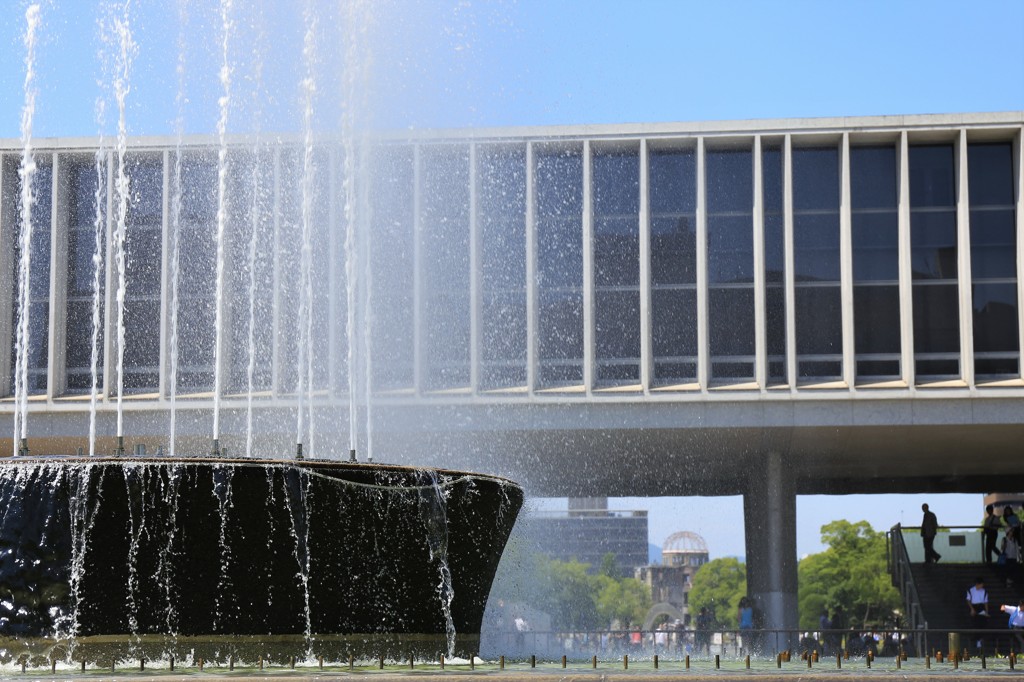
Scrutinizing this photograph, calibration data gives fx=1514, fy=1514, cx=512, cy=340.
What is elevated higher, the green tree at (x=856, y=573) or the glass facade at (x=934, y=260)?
the glass facade at (x=934, y=260)

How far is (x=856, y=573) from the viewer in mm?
90500

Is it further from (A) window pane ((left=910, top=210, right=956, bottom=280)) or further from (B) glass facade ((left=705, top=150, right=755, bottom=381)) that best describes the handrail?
(A) window pane ((left=910, top=210, right=956, bottom=280))

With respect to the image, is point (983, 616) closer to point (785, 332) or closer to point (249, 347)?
point (785, 332)

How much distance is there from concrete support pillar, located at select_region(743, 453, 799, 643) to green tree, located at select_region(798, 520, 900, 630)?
56.3m

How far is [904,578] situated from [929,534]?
126 centimetres

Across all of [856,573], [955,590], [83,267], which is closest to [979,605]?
[955,590]

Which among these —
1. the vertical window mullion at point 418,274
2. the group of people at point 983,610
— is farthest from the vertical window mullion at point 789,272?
Answer: the vertical window mullion at point 418,274

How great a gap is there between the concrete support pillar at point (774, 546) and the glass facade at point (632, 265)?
120 inches

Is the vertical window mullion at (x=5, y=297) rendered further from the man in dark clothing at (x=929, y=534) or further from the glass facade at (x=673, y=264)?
the man in dark clothing at (x=929, y=534)

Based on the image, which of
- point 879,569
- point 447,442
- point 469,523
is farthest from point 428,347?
point 879,569

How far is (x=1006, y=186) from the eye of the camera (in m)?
31.7

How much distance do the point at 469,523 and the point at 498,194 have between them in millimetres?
19694

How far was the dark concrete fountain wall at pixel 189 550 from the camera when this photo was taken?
11781 mm

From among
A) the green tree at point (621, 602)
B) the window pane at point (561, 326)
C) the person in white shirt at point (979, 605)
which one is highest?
the window pane at point (561, 326)
